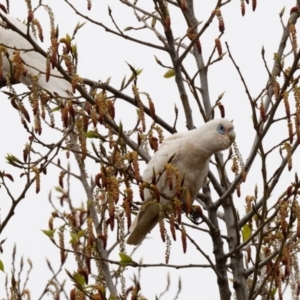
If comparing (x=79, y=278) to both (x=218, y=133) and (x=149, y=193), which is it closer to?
(x=149, y=193)

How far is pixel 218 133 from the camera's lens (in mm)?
4906

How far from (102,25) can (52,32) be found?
1.02 m

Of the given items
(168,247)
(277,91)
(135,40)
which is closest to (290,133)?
(277,91)

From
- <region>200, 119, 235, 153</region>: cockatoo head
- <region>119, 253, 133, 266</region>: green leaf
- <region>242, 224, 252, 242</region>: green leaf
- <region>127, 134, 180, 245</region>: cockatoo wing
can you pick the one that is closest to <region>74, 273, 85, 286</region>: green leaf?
<region>119, 253, 133, 266</region>: green leaf

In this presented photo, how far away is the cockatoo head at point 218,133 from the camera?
4.89 metres

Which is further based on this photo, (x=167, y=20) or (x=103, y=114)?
(x=167, y=20)

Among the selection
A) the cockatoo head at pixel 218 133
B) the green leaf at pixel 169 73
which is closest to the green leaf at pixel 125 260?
the cockatoo head at pixel 218 133

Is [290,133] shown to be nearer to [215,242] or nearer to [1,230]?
[215,242]

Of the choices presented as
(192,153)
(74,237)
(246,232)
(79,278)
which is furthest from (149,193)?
(79,278)

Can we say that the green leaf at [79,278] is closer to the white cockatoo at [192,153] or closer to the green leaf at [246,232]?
the white cockatoo at [192,153]

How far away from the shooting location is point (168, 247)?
11.2 ft

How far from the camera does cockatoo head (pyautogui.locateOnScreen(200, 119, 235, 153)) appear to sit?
16.0 feet

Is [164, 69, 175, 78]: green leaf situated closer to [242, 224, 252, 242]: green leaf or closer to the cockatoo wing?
the cockatoo wing

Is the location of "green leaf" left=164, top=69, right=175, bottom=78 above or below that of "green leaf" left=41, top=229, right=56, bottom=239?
above
